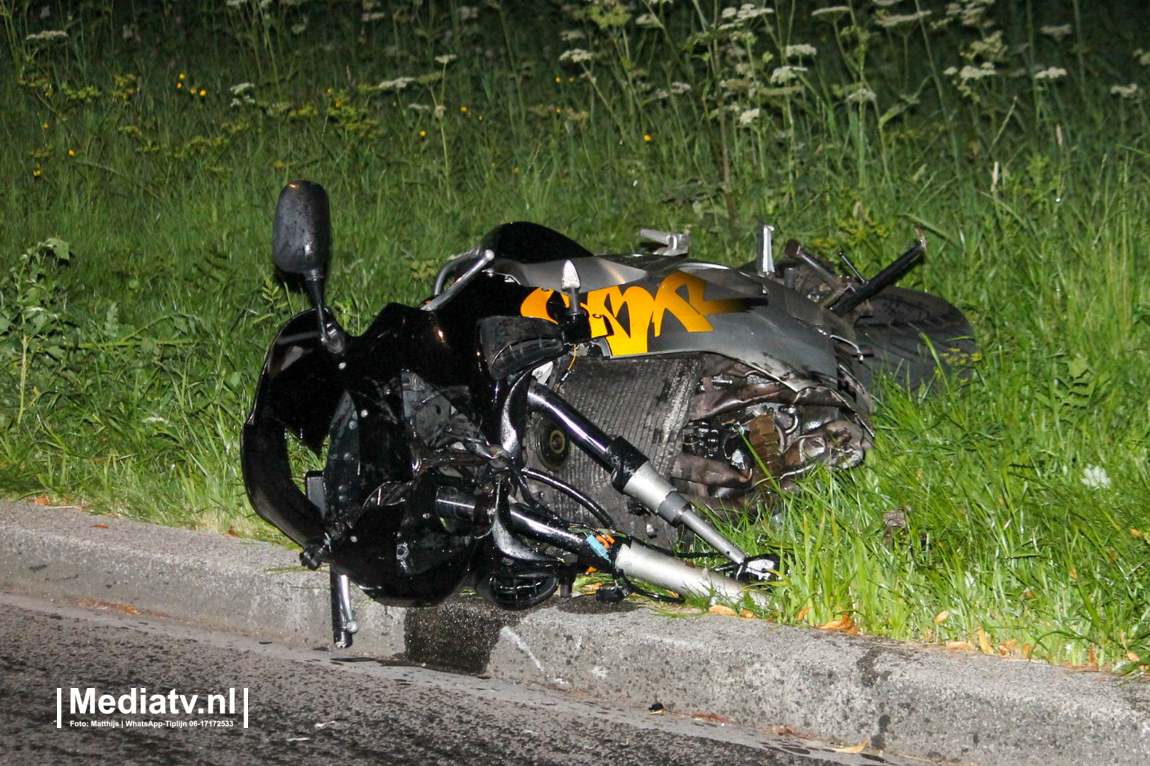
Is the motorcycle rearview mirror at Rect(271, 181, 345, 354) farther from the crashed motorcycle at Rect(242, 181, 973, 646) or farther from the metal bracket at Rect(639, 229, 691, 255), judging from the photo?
the metal bracket at Rect(639, 229, 691, 255)

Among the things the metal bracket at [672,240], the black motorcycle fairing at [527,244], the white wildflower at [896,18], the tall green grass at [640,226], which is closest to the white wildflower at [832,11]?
the tall green grass at [640,226]

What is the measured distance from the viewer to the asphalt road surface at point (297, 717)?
328 cm

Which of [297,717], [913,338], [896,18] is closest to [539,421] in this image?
[297,717]

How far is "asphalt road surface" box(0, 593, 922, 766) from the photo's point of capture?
328cm

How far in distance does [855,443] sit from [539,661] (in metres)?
1.19

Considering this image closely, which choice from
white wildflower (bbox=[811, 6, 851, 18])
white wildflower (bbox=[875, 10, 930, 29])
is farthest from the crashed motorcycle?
white wildflower (bbox=[875, 10, 930, 29])

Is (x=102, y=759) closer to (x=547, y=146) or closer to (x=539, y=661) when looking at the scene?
(x=539, y=661)

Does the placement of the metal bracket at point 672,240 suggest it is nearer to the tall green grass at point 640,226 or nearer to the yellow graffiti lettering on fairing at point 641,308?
the yellow graffiti lettering on fairing at point 641,308

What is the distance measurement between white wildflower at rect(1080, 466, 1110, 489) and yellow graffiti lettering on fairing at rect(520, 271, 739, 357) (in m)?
1.18

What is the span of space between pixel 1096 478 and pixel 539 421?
167cm

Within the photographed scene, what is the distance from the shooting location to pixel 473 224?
7.54 metres

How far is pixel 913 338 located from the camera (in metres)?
5.21

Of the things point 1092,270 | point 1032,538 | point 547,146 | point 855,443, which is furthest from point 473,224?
point 1032,538

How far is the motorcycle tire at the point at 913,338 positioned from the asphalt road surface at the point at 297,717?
1.93 metres
